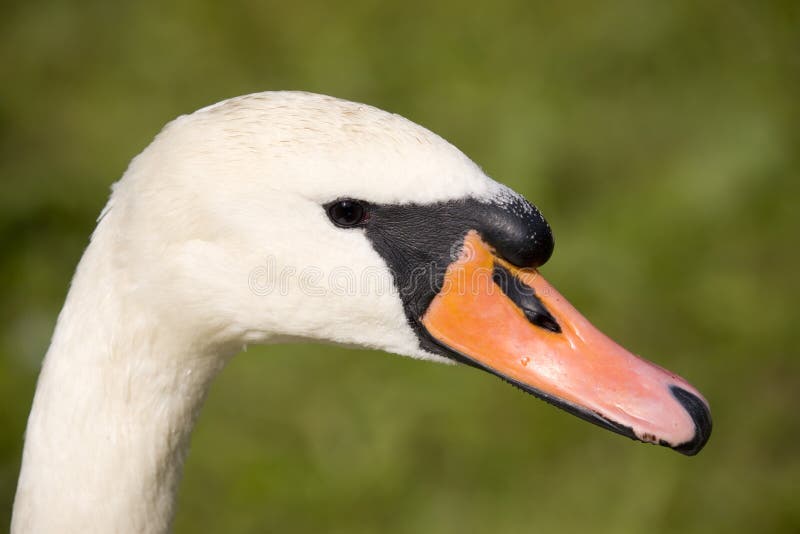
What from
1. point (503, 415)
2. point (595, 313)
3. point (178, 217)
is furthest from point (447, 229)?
point (595, 313)

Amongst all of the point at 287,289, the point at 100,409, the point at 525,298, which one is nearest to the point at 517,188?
the point at 525,298

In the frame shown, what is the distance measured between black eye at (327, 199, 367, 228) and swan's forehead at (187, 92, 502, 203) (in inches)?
0.9

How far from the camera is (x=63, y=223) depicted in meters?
4.07

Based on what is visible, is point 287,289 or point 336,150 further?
point 287,289

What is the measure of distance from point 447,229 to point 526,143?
2812mm

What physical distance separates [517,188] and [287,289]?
8.59ft

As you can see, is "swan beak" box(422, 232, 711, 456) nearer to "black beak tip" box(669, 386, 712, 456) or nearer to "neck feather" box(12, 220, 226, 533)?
"black beak tip" box(669, 386, 712, 456)

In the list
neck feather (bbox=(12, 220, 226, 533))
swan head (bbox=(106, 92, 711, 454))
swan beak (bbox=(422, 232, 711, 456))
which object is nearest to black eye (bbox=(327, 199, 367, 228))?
swan head (bbox=(106, 92, 711, 454))

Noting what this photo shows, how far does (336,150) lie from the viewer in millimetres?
1524

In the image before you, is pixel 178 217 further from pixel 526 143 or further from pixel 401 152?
pixel 526 143

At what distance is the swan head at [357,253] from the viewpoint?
1543 millimetres

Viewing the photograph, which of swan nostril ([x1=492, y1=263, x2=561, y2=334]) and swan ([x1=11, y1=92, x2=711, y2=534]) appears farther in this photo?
swan nostril ([x1=492, y1=263, x2=561, y2=334])

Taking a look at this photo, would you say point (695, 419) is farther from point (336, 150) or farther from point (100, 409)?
point (100, 409)

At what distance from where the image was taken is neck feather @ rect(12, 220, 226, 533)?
1.63 m
